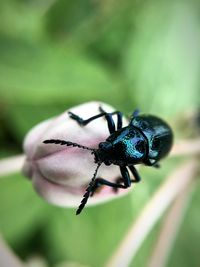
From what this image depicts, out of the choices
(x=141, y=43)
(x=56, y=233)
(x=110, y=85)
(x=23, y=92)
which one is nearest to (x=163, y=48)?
(x=141, y=43)

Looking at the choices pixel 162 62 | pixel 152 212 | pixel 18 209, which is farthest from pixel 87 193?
pixel 162 62

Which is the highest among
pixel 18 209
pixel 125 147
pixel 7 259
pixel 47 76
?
pixel 125 147

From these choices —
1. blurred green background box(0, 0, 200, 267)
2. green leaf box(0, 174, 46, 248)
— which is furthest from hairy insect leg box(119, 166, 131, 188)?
green leaf box(0, 174, 46, 248)

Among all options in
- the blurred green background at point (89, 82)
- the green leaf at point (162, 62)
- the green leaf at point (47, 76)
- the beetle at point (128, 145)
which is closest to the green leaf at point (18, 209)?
the blurred green background at point (89, 82)

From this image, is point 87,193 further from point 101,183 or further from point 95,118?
point 95,118

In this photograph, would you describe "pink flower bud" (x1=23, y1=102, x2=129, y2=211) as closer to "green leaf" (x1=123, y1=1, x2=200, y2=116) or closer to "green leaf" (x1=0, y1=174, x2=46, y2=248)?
"green leaf" (x1=0, y1=174, x2=46, y2=248)

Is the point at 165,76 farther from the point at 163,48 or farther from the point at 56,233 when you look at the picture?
the point at 56,233
